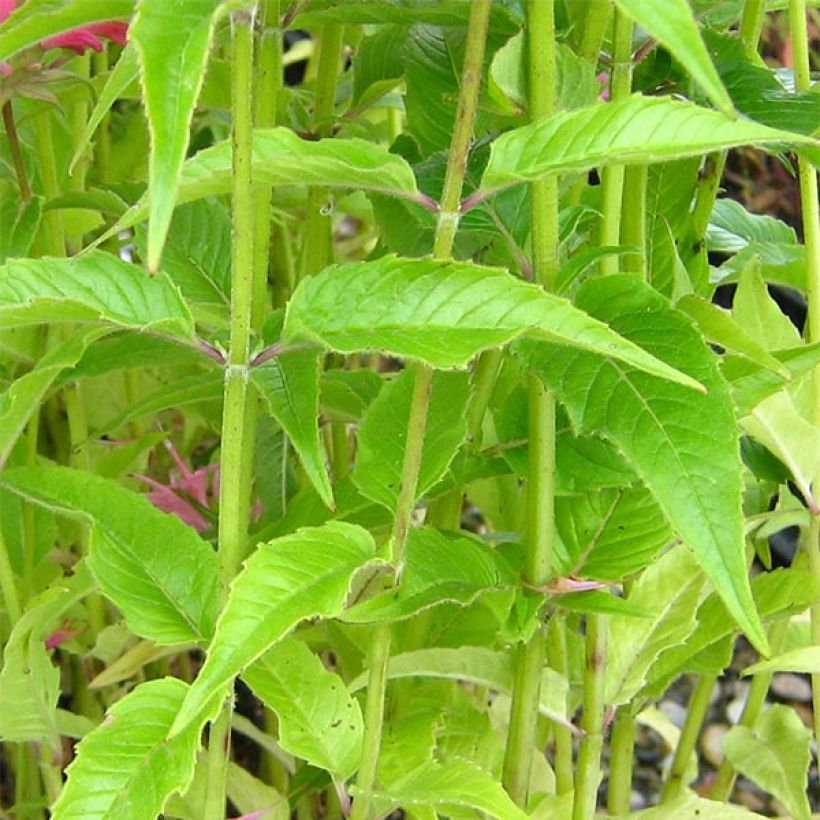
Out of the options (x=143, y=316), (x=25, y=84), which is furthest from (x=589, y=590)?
(x=25, y=84)

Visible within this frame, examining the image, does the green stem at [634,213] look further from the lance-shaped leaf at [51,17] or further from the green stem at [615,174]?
the lance-shaped leaf at [51,17]

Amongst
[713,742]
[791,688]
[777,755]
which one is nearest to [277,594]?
[777,755]

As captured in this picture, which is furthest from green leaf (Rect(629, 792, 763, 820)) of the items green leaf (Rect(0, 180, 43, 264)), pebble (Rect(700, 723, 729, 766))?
pebble (Rect(700, 723, 729, 766))

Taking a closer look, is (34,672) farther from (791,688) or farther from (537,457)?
(791,688)

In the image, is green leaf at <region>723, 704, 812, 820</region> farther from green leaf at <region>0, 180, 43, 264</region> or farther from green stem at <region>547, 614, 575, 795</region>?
green leaf at <region>0, 180, 43, 264</region>

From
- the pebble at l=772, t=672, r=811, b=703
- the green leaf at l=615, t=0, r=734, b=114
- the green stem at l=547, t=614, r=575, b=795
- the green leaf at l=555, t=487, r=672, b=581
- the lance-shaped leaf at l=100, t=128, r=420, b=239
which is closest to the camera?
the green leaf at l=615, t=0, r=734, b=114

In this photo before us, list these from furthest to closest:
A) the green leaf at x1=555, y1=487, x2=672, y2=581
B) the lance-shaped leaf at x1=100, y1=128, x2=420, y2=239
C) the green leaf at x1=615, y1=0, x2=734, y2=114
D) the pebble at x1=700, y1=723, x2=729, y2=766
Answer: the pebble at x1=700, y1=723, x2=729, y2=766 < the green leaf at x1=555, y1=487, x2=672, y2=581 < the lance-shaped leaf at x1=100, y1=128, x2=420, y2=239 < the green leaf at x1=615, y1=0, x2=734, y2=114

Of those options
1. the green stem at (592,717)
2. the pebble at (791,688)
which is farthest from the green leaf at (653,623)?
the pebble at (791,688)
